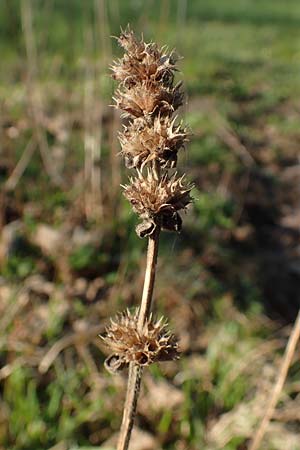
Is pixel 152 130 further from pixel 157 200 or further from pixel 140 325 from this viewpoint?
pixel 140 325

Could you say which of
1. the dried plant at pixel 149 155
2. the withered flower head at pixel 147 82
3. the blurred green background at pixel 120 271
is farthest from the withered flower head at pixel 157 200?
the blurred green background at pixel 120 271

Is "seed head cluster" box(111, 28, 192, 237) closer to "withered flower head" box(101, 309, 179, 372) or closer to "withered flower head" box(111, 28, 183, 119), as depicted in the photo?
"withered flower head" box(111, 28, 183, 119)

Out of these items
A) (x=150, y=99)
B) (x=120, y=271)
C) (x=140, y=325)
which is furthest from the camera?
(x=120, y=271)

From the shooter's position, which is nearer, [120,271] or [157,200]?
[157,200]

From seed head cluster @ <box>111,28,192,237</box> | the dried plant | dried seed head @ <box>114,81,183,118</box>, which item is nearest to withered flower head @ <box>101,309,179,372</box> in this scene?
the dried plant

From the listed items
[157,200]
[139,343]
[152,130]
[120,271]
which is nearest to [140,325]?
[139,343]

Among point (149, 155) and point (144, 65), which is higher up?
point (144, 65)
